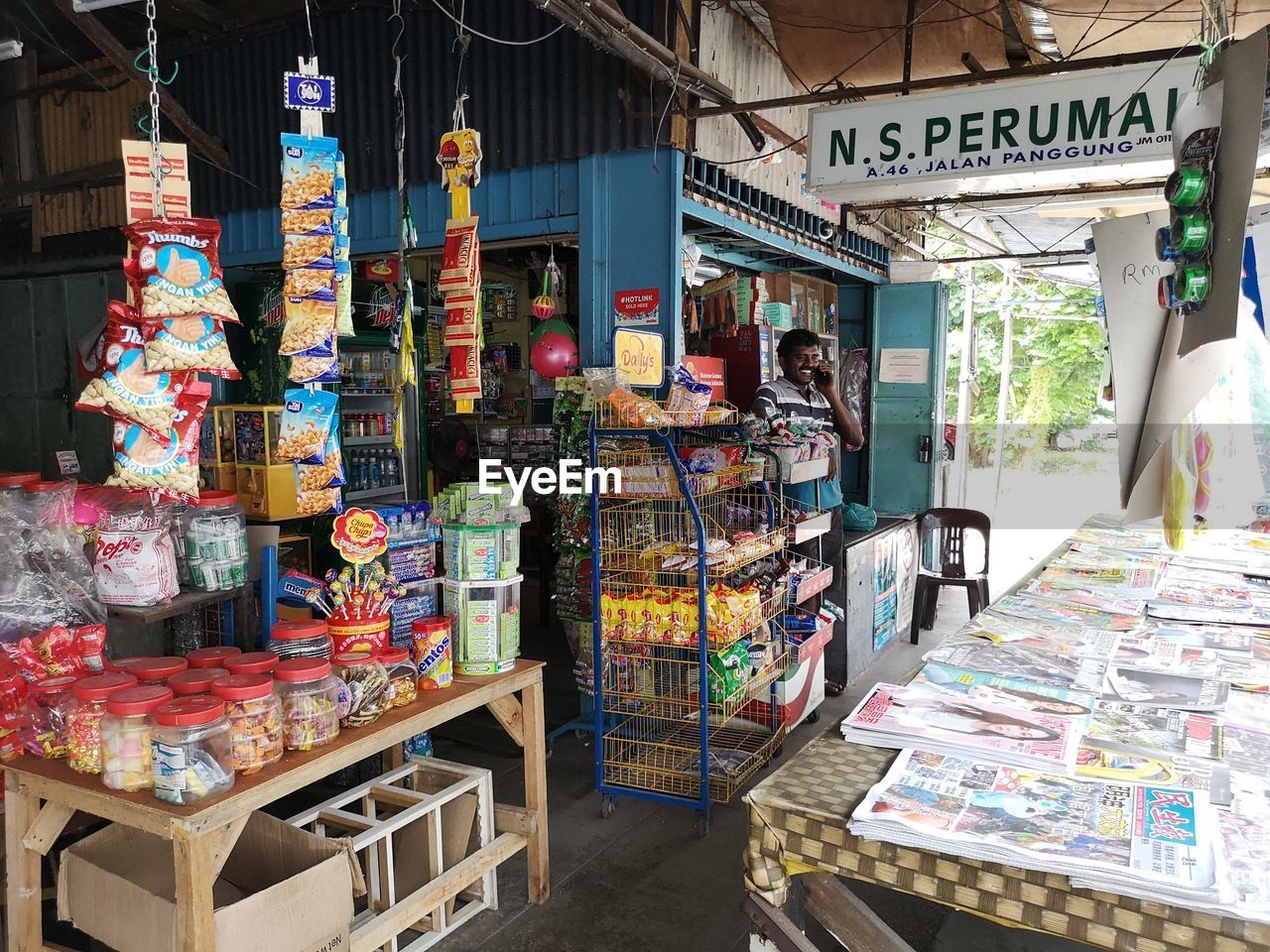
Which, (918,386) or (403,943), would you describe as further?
(918,386)

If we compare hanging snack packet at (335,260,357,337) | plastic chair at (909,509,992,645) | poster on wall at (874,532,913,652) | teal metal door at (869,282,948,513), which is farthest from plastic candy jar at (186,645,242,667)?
teal metal door at (869,282,948,513)

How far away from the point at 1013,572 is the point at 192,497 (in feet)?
24.6

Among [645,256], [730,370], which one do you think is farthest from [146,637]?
[730,370]

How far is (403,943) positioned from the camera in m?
2.84

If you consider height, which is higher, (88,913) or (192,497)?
(192,497)

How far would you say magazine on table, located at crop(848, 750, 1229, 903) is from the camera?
52.2 inches

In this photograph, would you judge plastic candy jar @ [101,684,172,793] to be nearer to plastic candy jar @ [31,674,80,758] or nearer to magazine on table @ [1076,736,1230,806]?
plastic candy jar @ [31,674,80,758]

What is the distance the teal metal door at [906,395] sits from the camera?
7117 mm

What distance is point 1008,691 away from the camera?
82.9 inches

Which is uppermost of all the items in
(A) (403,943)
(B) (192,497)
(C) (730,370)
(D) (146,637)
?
(C) (730,370)

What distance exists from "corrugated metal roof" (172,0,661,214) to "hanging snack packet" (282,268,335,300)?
1961mm

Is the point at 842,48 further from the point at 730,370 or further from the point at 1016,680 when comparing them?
the point at 1016,680

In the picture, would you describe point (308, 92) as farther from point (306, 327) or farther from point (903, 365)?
point (903, 365)

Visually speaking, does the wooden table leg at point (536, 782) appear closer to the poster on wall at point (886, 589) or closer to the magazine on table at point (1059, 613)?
the magazine on table at point (1059, 613)
